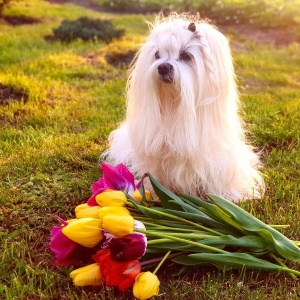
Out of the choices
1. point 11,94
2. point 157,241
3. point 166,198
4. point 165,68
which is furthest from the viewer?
point 11,94

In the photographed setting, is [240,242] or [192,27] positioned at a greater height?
[192,27]

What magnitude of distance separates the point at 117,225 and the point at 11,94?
367 centimetres

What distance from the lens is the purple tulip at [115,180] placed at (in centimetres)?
273

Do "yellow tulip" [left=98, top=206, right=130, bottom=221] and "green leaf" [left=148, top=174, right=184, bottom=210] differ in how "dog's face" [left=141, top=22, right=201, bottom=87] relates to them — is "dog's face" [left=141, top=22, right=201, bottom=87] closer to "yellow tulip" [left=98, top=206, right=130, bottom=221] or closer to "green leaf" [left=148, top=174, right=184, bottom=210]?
"green leaf" [left=148, top=174, right=184, bottom=210]

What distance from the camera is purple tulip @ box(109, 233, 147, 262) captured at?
7.55ft

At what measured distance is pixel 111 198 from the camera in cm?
257

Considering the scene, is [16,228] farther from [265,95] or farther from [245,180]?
[265,95]

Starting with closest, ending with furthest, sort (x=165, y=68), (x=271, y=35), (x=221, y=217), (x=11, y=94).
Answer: (x=221, y=217)
(x=165, y=68)
(x=11, y=94)
(x=271, y=35)

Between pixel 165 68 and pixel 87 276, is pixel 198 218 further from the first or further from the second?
pixel 165 68

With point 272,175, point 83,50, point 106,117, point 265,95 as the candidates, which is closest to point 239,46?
point 83,50

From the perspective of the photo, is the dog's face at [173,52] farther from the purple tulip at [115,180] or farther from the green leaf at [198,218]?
the green leaf at [198,218]

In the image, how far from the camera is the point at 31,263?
8.90 ft

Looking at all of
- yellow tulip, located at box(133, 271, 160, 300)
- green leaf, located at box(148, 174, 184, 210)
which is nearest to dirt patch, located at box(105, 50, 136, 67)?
green leaf, located at box(148, 174, 184, 210)

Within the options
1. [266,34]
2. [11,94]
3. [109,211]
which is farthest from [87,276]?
[266,34]
